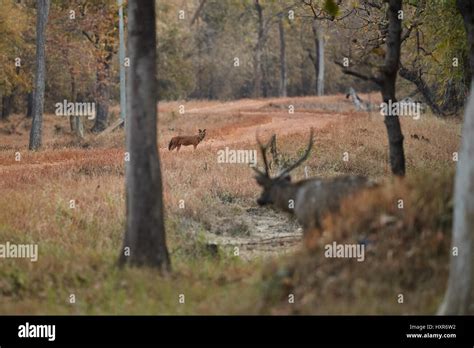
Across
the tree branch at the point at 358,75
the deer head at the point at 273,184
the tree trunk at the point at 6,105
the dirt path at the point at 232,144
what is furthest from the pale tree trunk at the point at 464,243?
the tree trunk at the point at 6,105

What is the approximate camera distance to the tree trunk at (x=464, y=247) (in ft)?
28.6

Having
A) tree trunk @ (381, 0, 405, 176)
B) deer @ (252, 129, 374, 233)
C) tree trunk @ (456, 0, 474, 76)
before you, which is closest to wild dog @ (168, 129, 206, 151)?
tree trunk @ (456, 0, 474, 76)

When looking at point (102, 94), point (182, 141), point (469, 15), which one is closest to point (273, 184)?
point (469, 15)

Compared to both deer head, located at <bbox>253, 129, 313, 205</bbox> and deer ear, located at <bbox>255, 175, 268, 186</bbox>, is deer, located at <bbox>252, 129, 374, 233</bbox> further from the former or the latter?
deer ear, located at <bbox>255, 175, 268, 186</bbox>

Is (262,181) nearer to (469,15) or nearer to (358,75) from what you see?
(358,75)

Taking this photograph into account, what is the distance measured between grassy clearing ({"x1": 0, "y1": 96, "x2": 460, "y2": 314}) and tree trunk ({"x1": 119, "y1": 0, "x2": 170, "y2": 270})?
0.46 metres

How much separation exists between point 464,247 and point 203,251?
6687 millimetres

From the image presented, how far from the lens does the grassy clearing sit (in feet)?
32.8

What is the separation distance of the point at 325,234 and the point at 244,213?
8.41 metres

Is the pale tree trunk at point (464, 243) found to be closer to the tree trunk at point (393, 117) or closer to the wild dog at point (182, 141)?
the tree trunk at point (393, 117)

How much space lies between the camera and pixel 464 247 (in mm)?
8719

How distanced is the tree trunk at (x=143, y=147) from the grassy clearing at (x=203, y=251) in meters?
0.46

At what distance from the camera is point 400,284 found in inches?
390
